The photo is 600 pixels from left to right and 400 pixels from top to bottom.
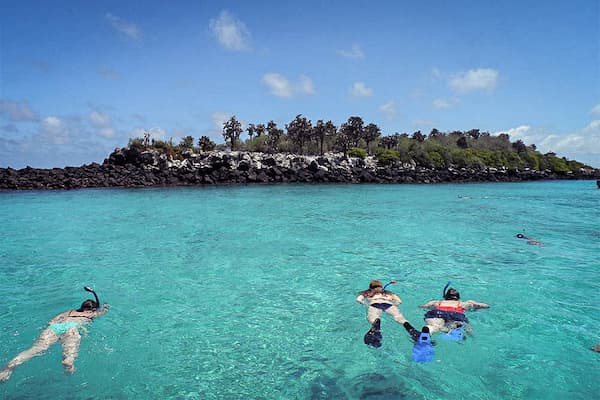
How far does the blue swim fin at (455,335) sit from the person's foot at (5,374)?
8.04 metres

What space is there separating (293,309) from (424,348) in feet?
11.8

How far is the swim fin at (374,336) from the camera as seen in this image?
7547 millimetres

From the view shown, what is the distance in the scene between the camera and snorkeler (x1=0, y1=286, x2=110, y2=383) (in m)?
6.84

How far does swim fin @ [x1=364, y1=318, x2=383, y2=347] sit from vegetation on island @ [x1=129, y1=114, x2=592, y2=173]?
70.2m

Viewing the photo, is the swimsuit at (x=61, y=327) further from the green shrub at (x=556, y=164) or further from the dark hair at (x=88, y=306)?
the green shrub at (x=556, y=164)

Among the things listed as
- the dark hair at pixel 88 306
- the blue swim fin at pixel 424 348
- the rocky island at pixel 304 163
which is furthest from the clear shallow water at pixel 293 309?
the rocky island at pixel 304 163

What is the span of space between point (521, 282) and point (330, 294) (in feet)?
19.8

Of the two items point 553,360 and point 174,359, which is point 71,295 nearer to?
point 174,359

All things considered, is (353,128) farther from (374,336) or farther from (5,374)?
(5,374)

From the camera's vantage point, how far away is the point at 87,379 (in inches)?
252

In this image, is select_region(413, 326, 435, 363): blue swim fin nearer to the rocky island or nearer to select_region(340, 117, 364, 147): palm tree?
the rocky island

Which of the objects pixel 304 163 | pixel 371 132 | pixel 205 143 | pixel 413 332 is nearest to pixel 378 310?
pixel 413 332

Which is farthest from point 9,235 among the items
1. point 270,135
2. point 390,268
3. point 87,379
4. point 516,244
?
point 270,135

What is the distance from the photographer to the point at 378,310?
905cm
